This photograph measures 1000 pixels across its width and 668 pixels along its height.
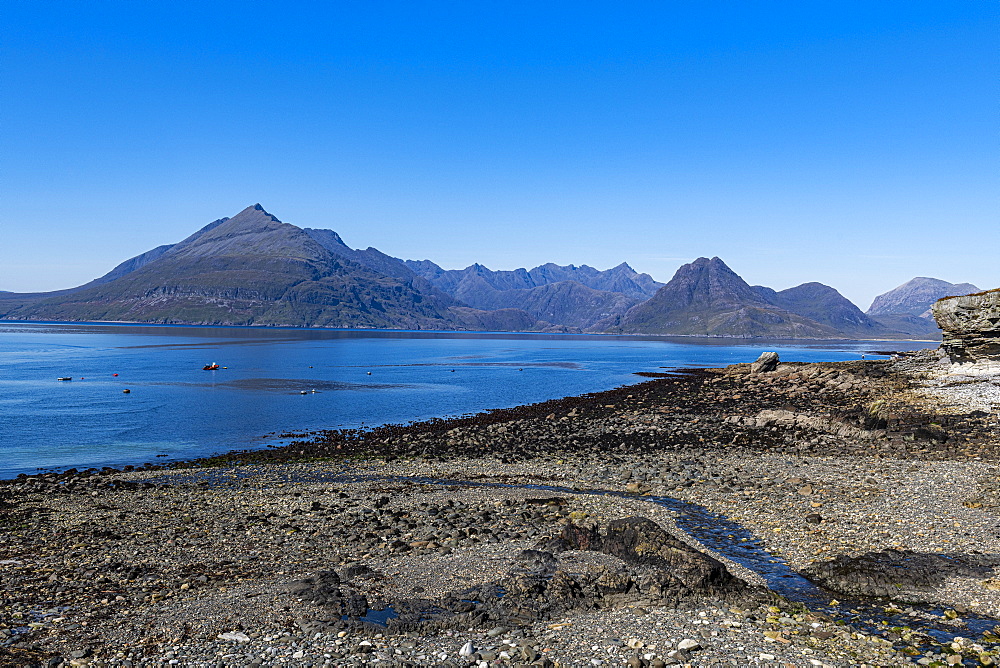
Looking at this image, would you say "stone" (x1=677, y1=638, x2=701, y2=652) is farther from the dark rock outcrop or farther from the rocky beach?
the dark rock outcrop

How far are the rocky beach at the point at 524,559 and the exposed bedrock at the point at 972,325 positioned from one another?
103ft

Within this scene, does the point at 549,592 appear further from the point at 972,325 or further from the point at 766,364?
the point at 766,364

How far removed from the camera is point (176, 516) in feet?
81.5

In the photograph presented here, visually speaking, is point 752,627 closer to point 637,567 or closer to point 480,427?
point 637,567

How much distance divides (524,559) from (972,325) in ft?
225

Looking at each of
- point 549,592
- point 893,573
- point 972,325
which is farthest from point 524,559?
point 972,325

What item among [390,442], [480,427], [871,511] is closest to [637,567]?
[871,511]

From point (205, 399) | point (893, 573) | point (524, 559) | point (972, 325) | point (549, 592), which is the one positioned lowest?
point (205, 399)

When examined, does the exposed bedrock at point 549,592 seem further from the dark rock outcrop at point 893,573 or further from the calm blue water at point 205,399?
the calm blue water at point 205,399

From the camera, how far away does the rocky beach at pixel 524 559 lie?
13.2m

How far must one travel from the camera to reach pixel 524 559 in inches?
739

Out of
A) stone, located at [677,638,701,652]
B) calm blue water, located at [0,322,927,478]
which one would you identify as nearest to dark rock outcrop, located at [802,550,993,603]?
stone, located at [677,638,701,652]

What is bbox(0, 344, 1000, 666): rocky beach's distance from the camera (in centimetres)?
1320

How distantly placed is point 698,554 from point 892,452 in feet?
81.5
